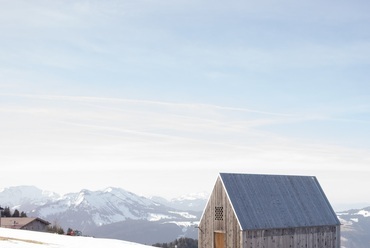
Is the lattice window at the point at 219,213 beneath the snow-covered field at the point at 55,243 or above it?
above

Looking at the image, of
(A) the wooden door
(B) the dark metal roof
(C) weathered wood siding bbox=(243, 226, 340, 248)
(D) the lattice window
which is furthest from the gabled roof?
(C) weathered wood siding bbox=(243, 226, 340, 248)

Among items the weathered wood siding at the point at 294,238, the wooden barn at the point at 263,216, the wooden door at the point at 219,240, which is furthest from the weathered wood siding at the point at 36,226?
the weathered wood siding at the point at 294,238

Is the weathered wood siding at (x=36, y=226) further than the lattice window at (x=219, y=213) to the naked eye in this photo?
Yes

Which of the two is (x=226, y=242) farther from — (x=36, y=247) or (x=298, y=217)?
(x=36, y=247)

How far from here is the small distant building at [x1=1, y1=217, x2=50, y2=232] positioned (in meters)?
96.6

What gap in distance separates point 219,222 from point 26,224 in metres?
50.0

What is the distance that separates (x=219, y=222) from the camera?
58.7 meters

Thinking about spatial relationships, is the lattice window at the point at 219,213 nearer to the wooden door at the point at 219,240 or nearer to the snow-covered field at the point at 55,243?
the wooden door at the point at 219,240

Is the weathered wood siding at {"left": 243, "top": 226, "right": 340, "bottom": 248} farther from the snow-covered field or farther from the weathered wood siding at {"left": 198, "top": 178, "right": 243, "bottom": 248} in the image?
the snow-covered field

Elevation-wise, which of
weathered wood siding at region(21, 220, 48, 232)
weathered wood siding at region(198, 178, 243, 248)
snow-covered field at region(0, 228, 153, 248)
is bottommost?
weathered wood siding at region(21, 220, 48, 232)

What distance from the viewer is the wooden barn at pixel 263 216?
57.2 m

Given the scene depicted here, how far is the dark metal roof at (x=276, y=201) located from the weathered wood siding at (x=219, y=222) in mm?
793

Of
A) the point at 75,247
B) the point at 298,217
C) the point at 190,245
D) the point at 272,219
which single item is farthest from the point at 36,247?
the point at 190,245

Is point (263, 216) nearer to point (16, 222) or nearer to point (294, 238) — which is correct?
point (294, 238)
